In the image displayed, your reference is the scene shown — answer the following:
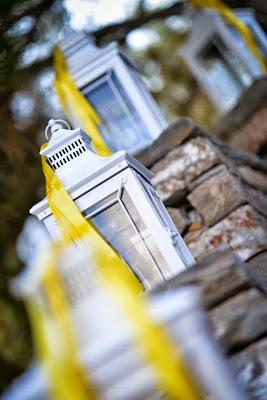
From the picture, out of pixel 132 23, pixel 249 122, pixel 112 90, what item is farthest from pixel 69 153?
pixel 132 23

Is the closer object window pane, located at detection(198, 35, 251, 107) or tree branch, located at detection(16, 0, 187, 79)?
tree branch, located at detection(16, 0, 187, 79)

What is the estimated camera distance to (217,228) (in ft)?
9.39

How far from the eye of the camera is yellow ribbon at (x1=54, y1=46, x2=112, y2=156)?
3.16 meters

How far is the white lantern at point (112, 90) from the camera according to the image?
11.0ft

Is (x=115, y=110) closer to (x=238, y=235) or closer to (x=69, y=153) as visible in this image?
(x=238, y=235)

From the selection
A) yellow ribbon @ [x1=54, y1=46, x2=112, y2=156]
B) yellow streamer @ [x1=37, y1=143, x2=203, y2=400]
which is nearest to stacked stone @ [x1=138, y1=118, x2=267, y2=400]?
yellow ribbon @ [x1=54, y1=46, x2=112, y2=156]

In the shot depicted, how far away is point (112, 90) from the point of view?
3.40 meters

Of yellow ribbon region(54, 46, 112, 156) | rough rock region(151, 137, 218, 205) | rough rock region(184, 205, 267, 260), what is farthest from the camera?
yellow ribbon region(54, 46, 112, 156)

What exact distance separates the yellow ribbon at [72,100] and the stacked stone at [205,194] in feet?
1.08

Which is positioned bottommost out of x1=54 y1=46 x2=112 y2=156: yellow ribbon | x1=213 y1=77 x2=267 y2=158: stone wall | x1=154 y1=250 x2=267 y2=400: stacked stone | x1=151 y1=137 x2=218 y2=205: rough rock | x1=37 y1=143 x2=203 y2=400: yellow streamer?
x1=213 y1=77 x2=267 y2=158: stone wall

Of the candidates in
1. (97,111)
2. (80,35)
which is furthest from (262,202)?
(80,35)

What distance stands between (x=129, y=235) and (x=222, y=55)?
3.73 meters

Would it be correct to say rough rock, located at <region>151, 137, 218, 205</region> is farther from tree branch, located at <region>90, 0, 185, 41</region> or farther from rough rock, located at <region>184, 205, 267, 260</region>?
tree branch, located at <region>90, 0, 185, 41</region>

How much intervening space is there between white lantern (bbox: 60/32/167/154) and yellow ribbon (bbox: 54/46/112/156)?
0.14 feet
